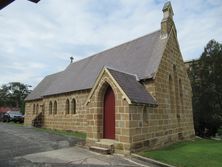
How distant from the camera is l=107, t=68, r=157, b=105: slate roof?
11430 millimetres

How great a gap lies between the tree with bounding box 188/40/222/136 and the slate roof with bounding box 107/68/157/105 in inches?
684

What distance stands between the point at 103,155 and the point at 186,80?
11.2 meters

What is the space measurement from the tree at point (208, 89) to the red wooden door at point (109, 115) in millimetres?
18538

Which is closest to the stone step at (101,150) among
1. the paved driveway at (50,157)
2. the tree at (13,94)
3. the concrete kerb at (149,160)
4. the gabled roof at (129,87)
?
the paved driveway at (50,157)

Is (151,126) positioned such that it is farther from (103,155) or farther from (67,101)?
(67,101)

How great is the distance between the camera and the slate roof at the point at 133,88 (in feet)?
37.5

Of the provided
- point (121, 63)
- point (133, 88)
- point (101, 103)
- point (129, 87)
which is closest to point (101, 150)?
point (101, 103)

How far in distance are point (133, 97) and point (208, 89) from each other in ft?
69.3

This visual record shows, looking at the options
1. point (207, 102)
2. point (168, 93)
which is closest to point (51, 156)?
point (168, 93)

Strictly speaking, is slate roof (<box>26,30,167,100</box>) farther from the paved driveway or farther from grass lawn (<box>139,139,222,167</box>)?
the paved driveway

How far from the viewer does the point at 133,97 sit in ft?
37.0

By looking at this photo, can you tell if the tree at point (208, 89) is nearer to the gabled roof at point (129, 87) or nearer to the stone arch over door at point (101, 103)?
the gabled roof at point (129, 87)

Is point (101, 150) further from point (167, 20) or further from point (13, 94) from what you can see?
point (13, 94)

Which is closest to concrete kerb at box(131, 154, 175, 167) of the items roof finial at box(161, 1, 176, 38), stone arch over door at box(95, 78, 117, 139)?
stone arch over door at box(95, 78, 117, 139)
